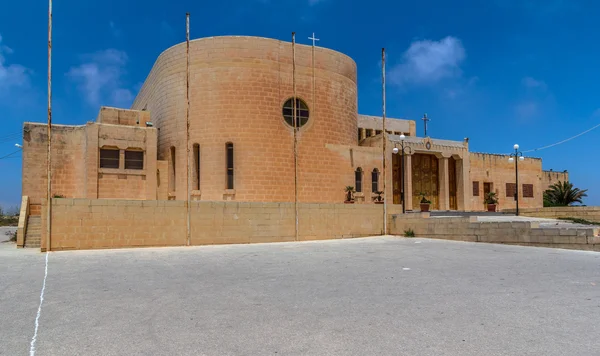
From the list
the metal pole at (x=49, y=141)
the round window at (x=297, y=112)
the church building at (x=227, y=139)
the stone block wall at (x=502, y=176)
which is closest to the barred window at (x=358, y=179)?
the church building at (x=227, y=139)

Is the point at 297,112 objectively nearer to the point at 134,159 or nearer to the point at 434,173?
the point at 134,159

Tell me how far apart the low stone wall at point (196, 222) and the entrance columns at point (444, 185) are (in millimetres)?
10302

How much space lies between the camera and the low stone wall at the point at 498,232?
44.6 feet

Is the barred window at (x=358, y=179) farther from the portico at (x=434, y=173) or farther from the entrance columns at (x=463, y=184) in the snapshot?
the entrance columns at (x=463, y=184)

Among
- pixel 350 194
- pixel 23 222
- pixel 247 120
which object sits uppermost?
pixel 247 120

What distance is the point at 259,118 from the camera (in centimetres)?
2384

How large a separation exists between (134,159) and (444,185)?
18.3 m

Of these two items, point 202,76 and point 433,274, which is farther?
point 202,76

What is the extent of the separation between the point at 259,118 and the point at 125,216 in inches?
378

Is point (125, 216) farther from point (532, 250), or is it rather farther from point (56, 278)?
point (532, 250)

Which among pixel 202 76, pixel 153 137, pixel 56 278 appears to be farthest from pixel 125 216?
pixel 202 76

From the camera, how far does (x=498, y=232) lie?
15891mm

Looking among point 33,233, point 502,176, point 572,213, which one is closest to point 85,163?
point 33,233

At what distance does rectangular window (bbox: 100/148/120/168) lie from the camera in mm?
22995
